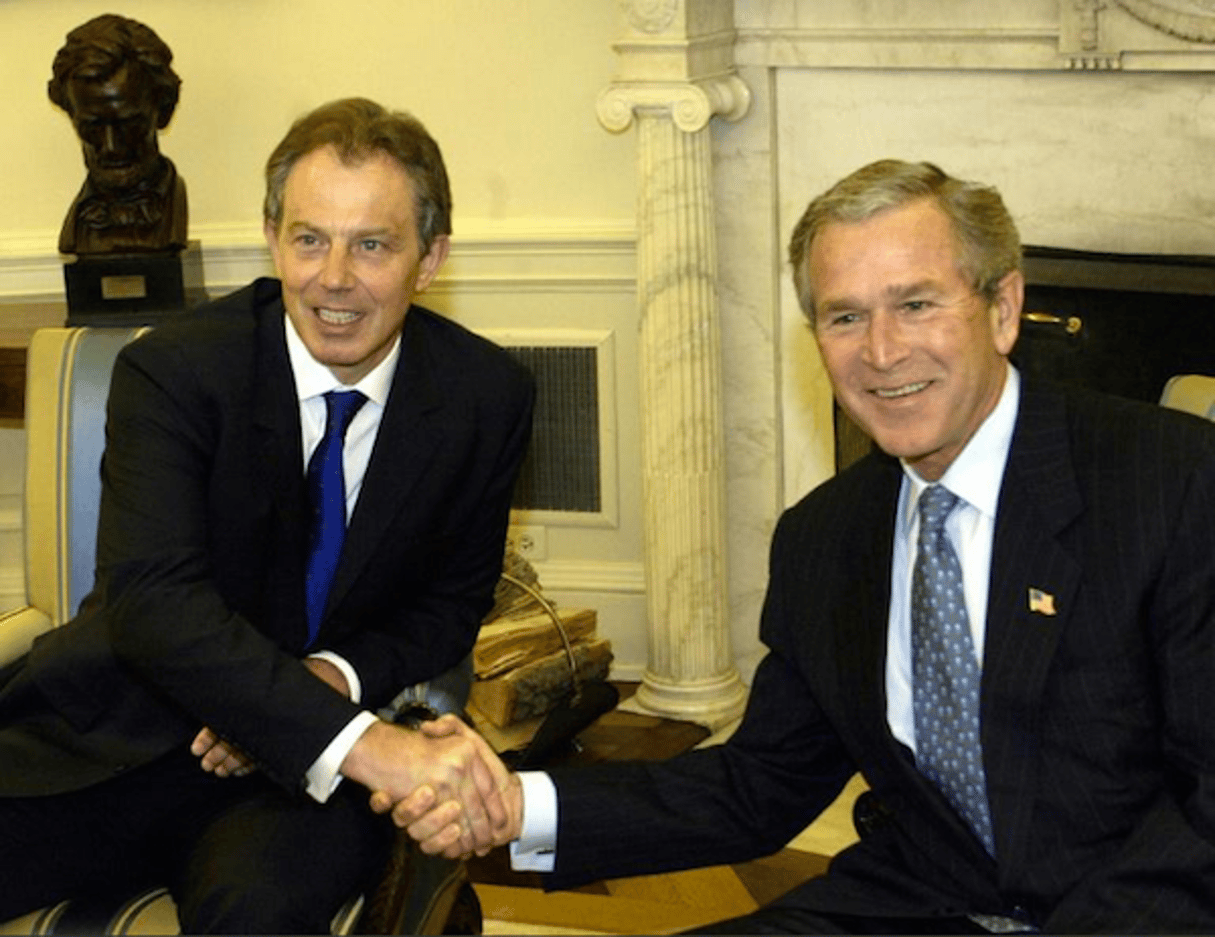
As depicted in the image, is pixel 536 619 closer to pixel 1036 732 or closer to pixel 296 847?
pixel 296 847

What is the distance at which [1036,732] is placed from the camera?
7.51 feet

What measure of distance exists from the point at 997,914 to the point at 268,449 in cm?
115

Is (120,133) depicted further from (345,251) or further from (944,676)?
(944,676)

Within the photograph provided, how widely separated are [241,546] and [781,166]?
214cm

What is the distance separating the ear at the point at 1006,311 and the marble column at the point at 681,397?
86.7 inches

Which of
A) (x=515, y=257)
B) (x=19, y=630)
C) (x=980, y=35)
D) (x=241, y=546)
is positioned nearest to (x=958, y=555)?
(x=241, y=546)

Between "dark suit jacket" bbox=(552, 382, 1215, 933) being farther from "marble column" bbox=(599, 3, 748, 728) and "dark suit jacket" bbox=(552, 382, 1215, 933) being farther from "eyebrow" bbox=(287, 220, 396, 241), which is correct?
"marble column" bbox=(599, 3, 748, 728)

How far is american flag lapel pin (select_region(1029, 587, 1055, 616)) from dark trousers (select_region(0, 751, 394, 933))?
946 mm

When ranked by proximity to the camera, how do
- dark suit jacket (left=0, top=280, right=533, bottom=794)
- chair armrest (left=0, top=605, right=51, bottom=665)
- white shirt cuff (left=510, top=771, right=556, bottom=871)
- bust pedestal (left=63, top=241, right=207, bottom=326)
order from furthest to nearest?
1. bust pedestal (left=63, top=241, right=207, bottom=326)
2. chair armrest (left=0, top=605, right=51, bottom=665)
3. dark suit jacket (left=0, top=280, right=533, bottom=794)
4. white shirt cuff (left=510, top=771, right=556, bottom=871)

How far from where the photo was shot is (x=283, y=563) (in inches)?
116

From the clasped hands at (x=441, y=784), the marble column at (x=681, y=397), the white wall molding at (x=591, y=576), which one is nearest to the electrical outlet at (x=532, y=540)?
the white wall molding at (x=591, y=576)

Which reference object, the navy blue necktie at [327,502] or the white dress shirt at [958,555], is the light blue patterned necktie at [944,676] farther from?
the navy blue necktie at [327,502]

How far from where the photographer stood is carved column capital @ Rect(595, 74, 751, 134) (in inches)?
179

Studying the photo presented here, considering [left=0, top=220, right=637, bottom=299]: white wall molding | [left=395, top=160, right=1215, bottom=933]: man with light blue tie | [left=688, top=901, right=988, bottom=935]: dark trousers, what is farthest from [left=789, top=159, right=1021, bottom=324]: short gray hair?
[left=0, top=220, right=637, bottom=299]: white wall molding
